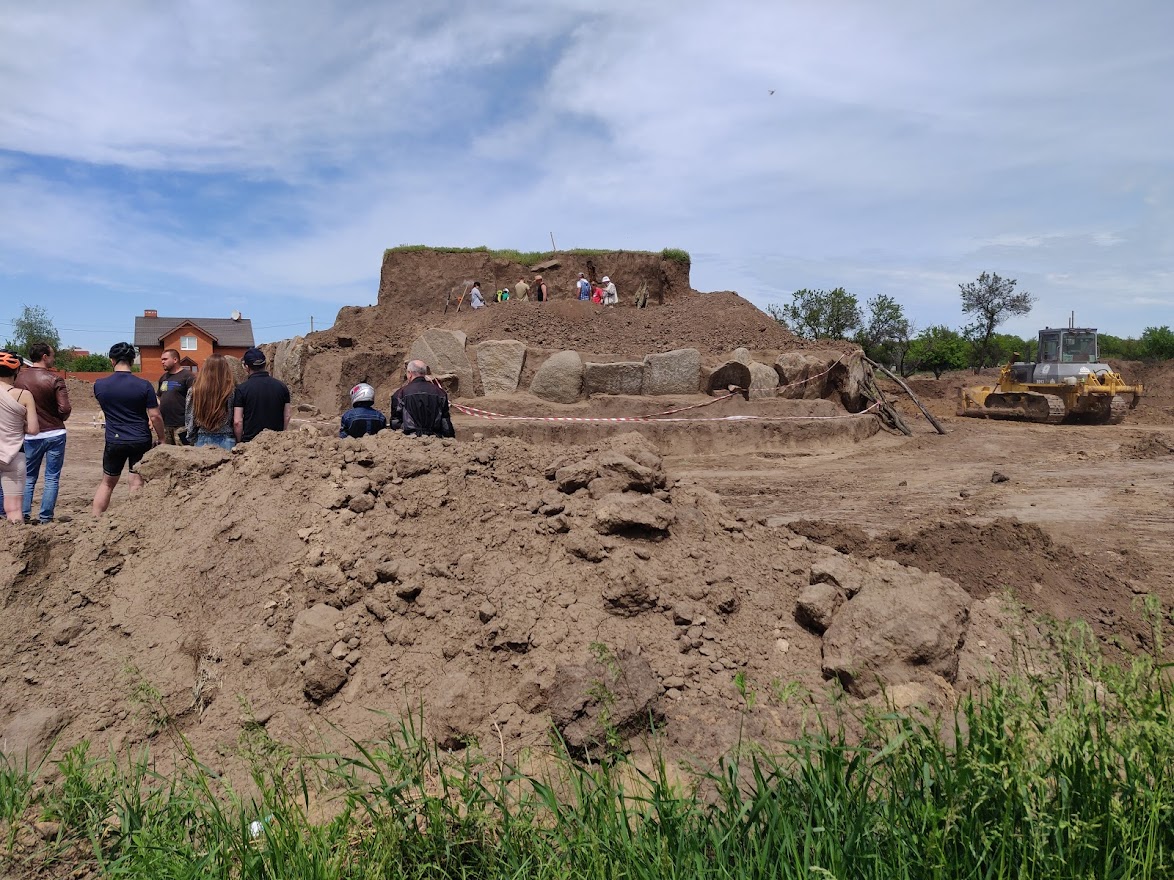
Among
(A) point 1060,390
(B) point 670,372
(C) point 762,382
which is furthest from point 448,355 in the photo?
(A) point 1060,390

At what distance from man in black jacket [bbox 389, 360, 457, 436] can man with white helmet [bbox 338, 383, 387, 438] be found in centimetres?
18

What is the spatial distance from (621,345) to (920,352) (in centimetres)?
3341

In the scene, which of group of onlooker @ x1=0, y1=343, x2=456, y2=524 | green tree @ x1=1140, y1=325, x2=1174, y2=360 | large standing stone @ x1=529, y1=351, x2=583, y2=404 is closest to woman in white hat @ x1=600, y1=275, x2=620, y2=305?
large standing stone @ x1=529, y1=351, x2=583, y2=404

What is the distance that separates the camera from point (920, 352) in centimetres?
4553

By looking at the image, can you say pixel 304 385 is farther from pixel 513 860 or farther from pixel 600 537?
pixel 513 860

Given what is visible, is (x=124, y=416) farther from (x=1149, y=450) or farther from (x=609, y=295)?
(x=609, y=295)

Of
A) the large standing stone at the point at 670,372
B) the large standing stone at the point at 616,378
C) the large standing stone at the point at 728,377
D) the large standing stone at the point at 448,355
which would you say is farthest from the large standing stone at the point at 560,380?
the large standing stone at the point at 728,377

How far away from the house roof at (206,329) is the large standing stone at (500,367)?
37791 millimetres

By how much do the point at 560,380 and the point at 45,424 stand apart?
9277mm

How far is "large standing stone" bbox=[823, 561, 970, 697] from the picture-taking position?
3.47m

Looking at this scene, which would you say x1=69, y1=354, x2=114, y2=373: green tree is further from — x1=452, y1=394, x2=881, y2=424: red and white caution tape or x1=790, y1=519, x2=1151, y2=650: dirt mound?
x1=790, y1=519, x2=1151, y2=650: dirt mound

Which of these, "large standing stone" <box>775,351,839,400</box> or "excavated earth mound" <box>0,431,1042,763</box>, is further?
"large standing stone" <box>775,351,839,400</box>

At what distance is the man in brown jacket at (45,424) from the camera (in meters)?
6.46

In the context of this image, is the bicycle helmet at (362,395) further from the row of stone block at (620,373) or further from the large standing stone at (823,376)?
the large standing stone at (823,376)
